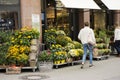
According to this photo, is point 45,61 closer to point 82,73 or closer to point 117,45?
point 82,73

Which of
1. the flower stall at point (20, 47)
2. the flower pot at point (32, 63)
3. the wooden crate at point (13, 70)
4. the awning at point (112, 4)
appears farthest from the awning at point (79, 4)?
the wooden crate at point (13, 70)

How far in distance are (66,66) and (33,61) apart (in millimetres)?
2017

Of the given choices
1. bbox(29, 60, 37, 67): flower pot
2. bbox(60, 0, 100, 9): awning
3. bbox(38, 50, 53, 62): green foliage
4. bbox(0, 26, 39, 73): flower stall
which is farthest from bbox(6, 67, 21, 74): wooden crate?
bbox(60, 0, 100, 9): awning

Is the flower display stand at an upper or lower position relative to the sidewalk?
upper

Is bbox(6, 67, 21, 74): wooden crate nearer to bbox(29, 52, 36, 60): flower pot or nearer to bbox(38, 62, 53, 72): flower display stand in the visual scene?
bbox(29, 52, 36, 60): flower pot

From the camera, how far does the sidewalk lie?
13.1m

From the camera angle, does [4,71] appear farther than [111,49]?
No

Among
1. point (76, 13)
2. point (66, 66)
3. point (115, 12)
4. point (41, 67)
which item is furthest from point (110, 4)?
point (41, 67)

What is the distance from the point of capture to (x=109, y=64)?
16.6 metres

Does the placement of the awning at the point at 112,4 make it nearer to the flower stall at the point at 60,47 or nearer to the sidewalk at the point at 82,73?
the flower stall at the point at 60,47

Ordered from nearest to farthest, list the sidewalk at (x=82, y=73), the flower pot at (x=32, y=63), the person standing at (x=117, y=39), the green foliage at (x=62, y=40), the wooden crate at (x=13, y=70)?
the sidewalk at (x=82, y=73), the wooden crate at (x=13, y=70), the flower pot at (x=32, y=63), the green foliage at (x=62, y=40), the person standing at (x=117, y=39)

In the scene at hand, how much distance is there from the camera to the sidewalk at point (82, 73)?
1312 cm

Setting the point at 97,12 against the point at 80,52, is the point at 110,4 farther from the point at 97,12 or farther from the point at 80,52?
the point at 80,52

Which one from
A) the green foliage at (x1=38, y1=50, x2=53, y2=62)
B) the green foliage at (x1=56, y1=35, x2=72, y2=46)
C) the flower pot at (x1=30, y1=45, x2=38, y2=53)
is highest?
the green foliage at (x1=56, y1=35, x2=72, y2=46)
